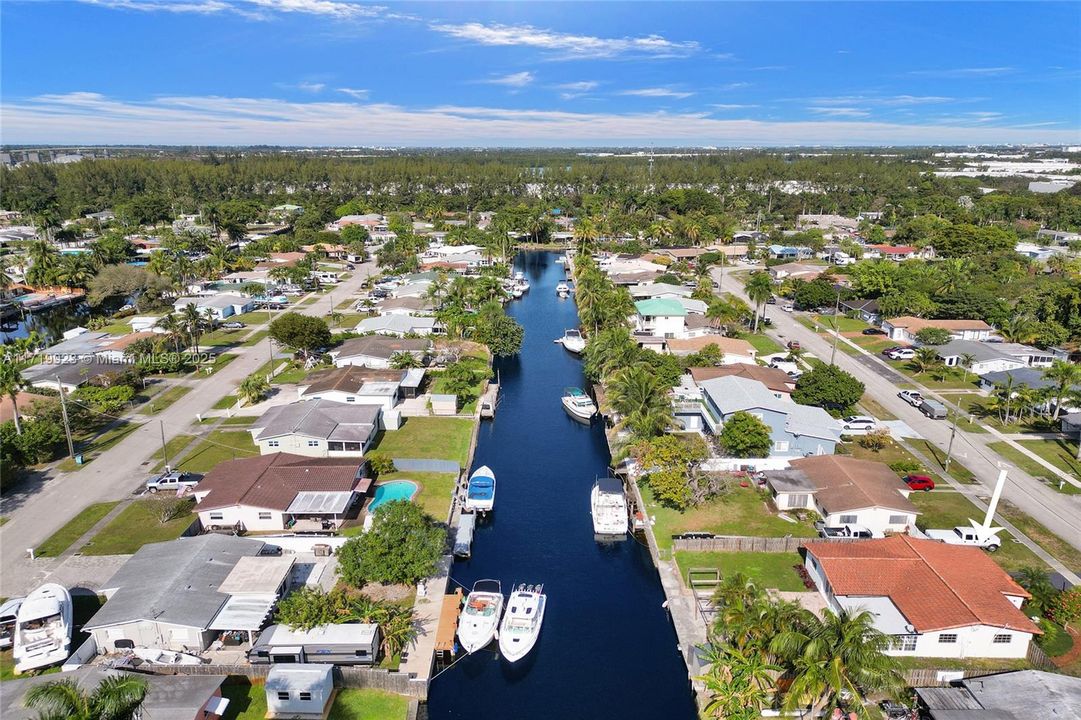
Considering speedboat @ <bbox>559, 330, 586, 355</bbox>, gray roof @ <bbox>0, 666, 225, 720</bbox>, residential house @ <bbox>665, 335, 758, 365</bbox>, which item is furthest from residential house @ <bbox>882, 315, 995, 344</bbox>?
gray roof @ <bbox>0, 666, 225, 720</bbox>

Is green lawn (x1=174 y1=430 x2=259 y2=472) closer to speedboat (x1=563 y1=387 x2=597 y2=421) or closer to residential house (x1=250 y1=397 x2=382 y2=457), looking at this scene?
residential house (x1=250 y1=397 x2=382 y2=457)

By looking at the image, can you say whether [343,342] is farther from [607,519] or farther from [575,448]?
[607,519]

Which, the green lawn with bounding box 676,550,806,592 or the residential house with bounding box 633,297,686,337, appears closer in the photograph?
the green lawn with bounding box 676,550,806,592

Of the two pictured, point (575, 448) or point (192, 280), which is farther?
point (192, 280)

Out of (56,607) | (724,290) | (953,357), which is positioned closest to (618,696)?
(56,607)

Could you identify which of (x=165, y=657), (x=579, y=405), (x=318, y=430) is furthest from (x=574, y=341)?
(x=165, y=657)

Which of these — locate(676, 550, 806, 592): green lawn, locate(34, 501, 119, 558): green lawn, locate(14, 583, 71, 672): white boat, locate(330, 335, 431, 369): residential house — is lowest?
locate(34, 501, 119, 558): green lawn

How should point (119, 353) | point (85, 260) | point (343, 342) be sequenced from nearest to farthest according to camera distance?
point (119, 353) < point (343, 342) < point (85, 260)

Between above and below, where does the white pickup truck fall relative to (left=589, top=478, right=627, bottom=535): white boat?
above
